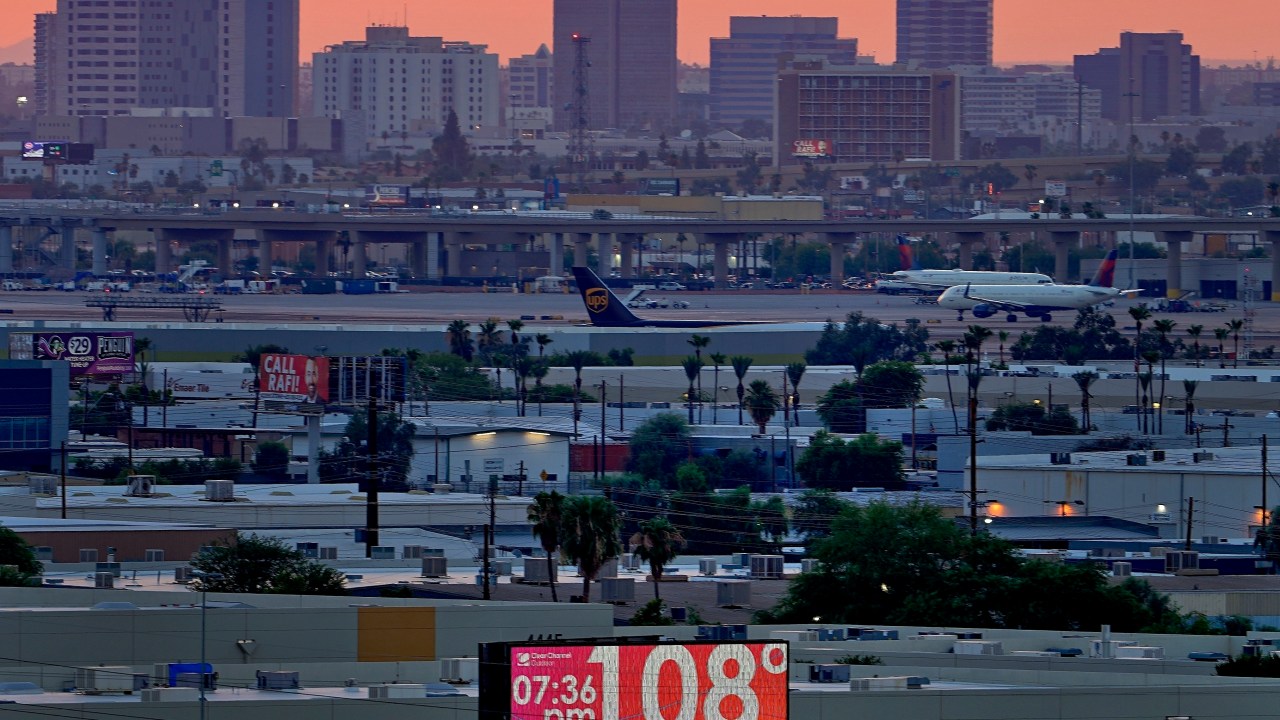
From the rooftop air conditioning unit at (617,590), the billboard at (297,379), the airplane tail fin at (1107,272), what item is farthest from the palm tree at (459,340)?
the rooftop air conditioning unit at (617,590)

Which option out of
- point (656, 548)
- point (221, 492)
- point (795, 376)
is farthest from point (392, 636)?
point (795, 376)

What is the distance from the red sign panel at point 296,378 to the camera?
8300cm

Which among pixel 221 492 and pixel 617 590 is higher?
pixel 221 492

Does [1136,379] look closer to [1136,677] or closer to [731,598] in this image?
[731,598]

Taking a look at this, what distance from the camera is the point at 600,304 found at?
468ft

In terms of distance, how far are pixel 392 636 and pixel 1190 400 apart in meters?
68.3

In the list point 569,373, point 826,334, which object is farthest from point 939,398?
point 826,334

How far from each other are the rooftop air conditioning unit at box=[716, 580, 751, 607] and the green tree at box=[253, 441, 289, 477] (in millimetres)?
35628

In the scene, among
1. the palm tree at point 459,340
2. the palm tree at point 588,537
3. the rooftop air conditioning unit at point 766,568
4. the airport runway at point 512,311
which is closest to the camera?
the palm tree at point 588,537

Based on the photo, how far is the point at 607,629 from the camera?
40344 millimetres

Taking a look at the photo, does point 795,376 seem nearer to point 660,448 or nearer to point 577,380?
point 577,380

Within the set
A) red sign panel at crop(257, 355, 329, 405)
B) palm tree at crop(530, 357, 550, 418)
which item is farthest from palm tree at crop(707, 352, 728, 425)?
red sign panel at crop(257, 355, 329, 405)

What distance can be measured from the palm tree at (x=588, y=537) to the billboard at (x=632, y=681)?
2356cm

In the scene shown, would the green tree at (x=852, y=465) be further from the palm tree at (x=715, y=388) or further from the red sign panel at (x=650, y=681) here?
the red sign panel at (x=650, y=681)
